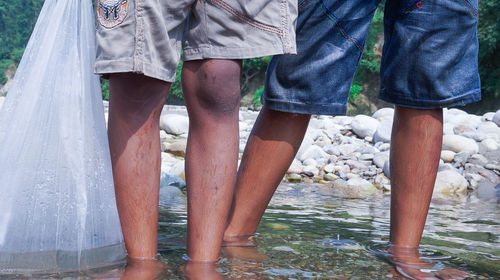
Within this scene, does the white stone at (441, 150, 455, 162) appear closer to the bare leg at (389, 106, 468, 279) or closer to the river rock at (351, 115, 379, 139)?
the river rock at (351, 115, 379, 139)

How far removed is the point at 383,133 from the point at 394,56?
17.5ft

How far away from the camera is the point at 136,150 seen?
1.49 metres

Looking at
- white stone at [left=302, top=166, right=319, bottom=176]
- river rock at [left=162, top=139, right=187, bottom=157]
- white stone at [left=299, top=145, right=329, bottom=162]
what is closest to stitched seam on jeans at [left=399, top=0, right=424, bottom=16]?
white stone at [left=302, top=166, right=319, bottom=176]

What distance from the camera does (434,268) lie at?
1789 mm

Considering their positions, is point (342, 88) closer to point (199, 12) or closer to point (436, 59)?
point (436, 59)

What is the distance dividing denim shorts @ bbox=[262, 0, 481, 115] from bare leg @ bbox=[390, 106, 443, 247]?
65 mm

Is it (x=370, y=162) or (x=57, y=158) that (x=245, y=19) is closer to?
(x=57, y=158)

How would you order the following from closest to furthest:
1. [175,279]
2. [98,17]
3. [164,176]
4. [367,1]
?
[98,17]
[175,279]
[367,1]
[164,176]

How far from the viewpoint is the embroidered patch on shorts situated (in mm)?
1342

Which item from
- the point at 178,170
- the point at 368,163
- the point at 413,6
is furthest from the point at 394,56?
the point at 368,163

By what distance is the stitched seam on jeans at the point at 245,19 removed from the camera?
1418 millimetres

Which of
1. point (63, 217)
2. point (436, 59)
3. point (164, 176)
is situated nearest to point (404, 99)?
point (436, 59)

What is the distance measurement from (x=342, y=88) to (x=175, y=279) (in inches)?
32.9

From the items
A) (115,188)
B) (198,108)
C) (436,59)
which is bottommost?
(115,188)
